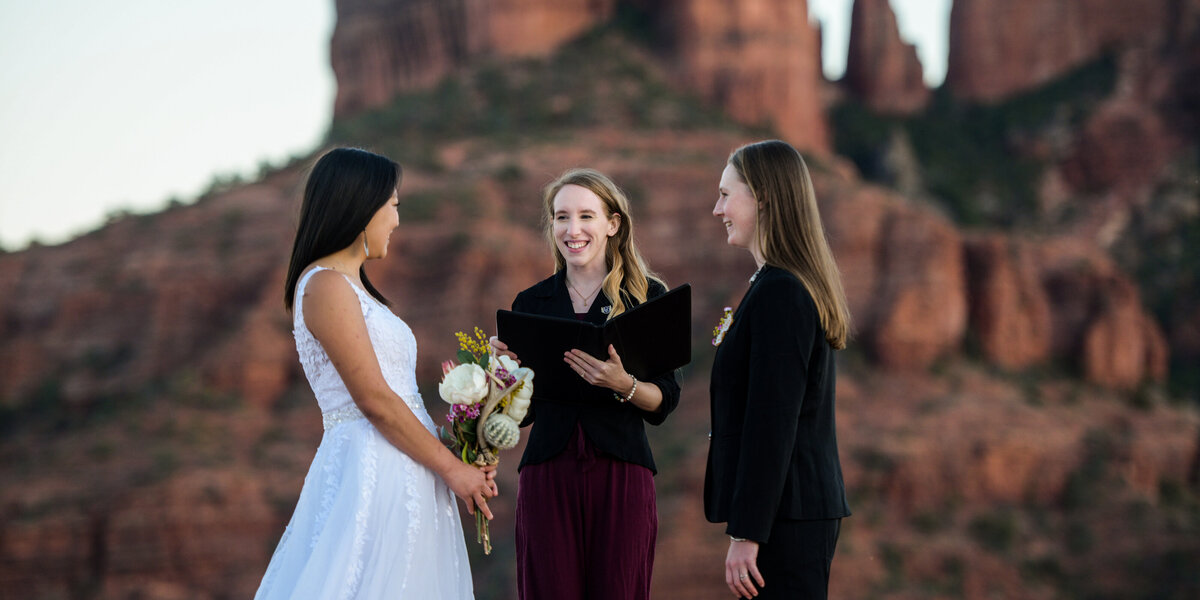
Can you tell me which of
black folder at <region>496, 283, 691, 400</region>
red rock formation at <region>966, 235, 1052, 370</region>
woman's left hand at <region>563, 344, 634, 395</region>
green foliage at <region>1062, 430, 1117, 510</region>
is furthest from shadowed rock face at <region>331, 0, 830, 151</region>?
woman's left hand at <region>563, 344, 634, 395</region>

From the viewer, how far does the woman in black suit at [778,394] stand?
4.83 meters

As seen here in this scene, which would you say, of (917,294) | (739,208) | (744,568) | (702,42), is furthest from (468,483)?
(702,42)

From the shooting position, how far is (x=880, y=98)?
176 ft

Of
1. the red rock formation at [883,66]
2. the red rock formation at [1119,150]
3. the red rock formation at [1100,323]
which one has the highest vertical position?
the red rock formation at [883,66]

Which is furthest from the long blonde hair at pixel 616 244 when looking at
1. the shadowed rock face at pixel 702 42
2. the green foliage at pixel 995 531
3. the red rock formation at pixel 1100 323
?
the shadowed rock face at pixel 702 42

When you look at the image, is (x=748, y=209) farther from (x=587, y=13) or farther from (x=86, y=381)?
(x=587, y=13)

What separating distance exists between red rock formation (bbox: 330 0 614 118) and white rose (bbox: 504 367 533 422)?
37.4 m

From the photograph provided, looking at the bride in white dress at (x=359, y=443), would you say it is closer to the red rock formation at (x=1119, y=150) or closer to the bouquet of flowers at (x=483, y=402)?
the bouquet of flowers at (x=483, y=402)

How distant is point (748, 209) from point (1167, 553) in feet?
85.7

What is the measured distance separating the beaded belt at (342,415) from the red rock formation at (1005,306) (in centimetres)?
2943

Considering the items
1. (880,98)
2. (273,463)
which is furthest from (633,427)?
(880,98)

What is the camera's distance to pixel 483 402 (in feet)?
17.4

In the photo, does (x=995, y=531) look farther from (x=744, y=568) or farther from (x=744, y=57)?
(x=744, y=568)

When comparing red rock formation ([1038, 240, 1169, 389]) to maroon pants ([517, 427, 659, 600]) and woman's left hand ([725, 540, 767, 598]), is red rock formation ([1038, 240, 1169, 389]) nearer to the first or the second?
maroon pants ([517, 427, 659, 600])
